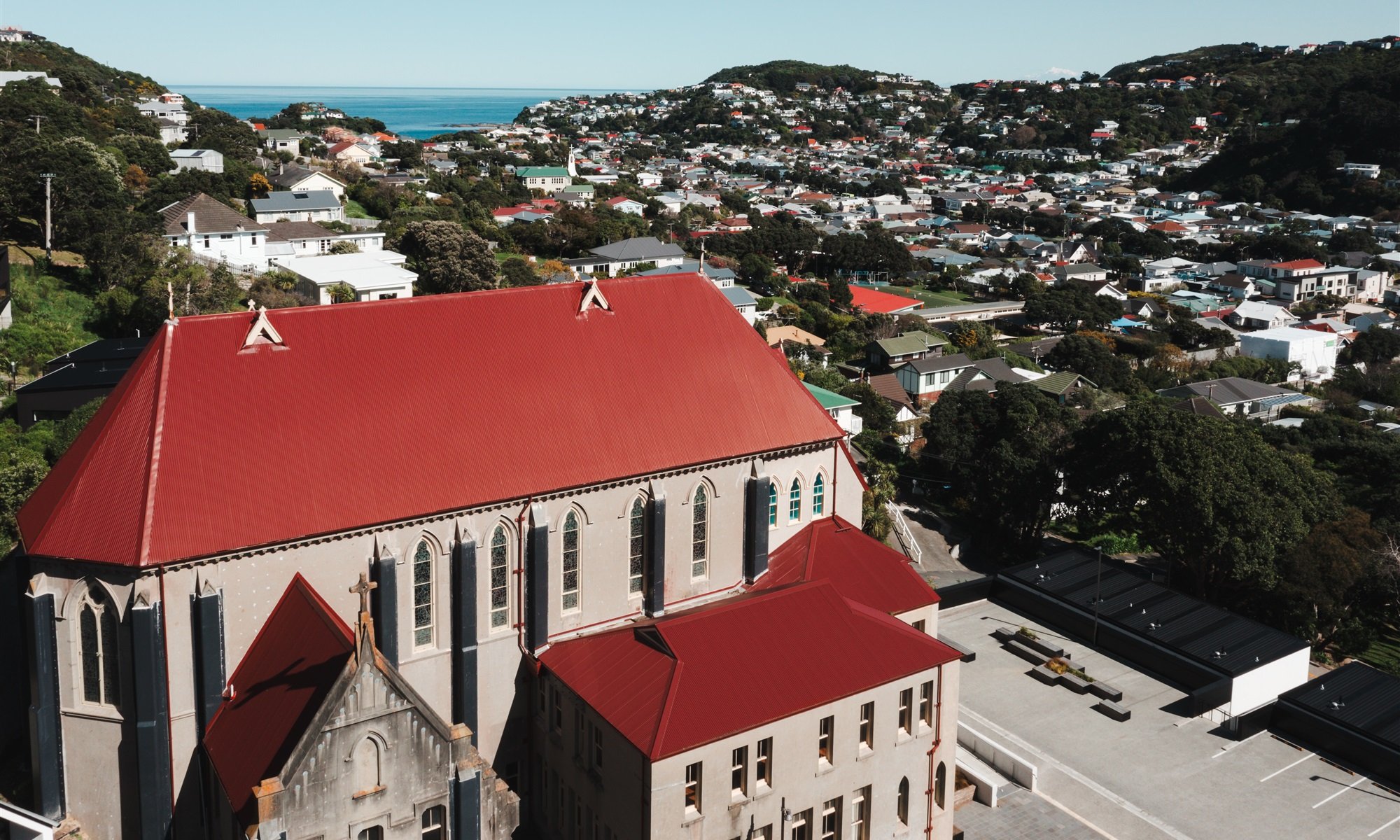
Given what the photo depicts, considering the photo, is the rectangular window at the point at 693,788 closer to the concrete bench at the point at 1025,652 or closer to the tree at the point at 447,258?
the concrete bench at the point at 1025,652

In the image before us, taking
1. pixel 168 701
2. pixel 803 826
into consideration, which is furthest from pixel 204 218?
pixel 803 826

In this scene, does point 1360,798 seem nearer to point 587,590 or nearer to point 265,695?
point 587,590

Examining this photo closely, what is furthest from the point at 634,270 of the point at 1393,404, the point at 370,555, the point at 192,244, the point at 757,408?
the point at 370,555

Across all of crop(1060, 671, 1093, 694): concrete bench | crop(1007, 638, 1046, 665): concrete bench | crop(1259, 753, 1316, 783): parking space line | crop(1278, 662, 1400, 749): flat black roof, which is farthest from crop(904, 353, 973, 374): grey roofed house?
crop(1259, 753, 1316, 783): parking space line

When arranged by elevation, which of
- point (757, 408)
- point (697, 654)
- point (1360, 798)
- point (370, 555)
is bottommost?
point (1360, 798)

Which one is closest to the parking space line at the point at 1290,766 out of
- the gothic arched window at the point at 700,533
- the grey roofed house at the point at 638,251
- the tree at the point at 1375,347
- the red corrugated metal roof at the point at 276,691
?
the gothic arched window at the point at 700,533
